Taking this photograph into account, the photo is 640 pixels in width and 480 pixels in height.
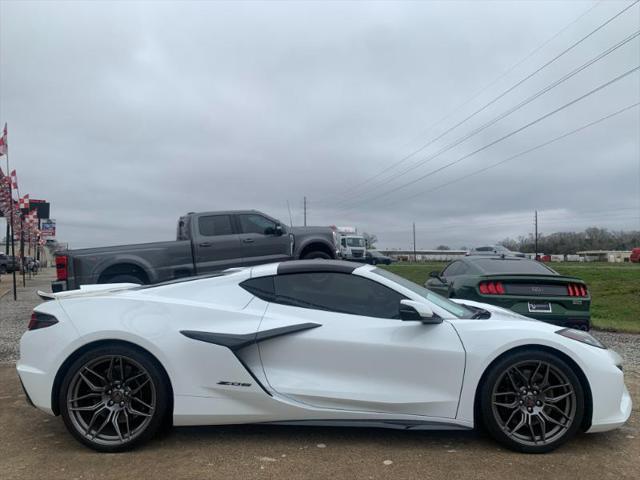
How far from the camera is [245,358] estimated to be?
369cm

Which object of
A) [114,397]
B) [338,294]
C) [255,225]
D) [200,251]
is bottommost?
Answer: [114,397]

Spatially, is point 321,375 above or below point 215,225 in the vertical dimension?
below

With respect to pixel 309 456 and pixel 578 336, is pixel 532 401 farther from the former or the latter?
pixel 309 456

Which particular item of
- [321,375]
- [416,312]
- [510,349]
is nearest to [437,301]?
[416,312]

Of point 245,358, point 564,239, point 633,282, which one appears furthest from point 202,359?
point 564,239

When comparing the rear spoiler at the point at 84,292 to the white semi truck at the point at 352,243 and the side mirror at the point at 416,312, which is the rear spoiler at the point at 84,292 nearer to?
the side mirror at the point at 416,312

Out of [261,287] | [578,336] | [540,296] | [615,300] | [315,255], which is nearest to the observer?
[578,336]

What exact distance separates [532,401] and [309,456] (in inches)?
63.5

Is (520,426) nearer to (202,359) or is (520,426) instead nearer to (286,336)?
(286,336)

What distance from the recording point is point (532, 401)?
366 cm

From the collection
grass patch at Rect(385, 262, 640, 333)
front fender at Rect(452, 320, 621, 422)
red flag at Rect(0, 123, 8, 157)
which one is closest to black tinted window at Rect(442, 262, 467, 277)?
grass patch at Rect(385, 262, 640, 333)

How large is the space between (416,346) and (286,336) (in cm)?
92

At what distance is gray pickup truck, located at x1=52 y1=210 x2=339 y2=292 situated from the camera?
8125mm

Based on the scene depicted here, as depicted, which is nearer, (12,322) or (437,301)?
(437,301)
